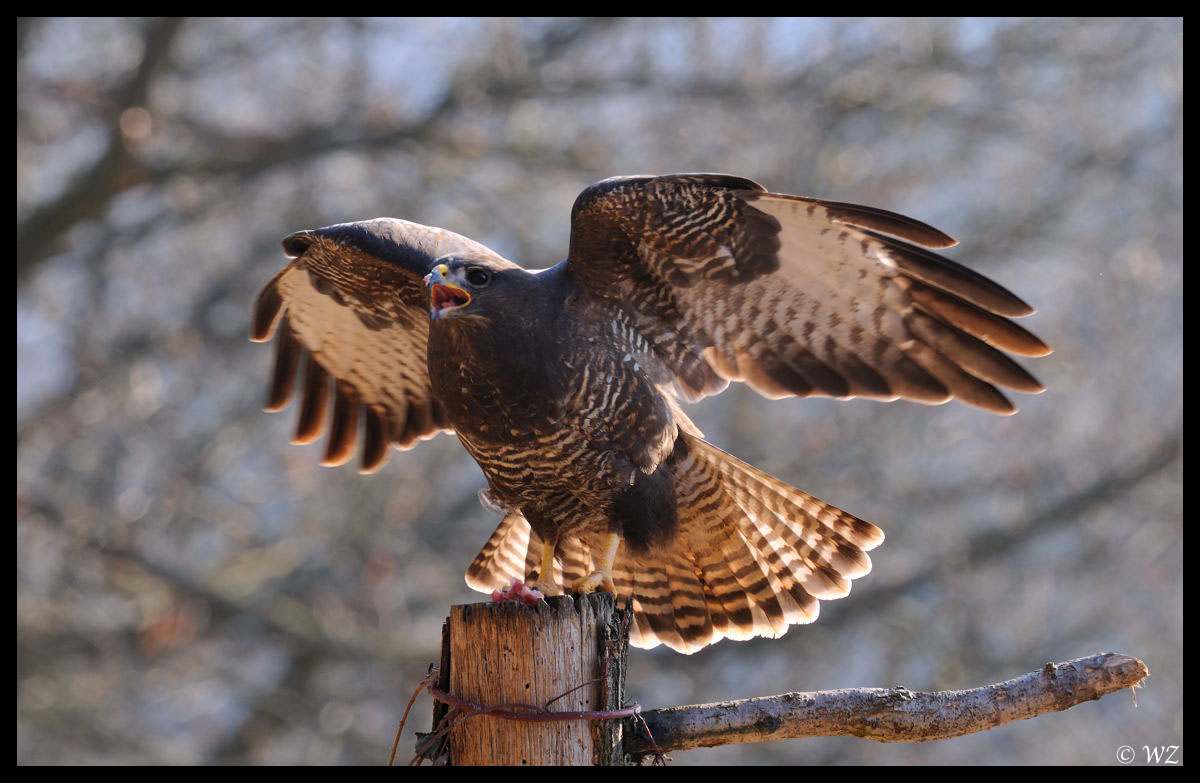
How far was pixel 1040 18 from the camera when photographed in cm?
1279

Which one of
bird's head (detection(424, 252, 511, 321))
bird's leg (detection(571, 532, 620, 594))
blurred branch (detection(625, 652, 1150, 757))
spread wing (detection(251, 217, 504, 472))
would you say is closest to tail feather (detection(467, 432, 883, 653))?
bird's leg (detection(571, 532, 620, 594))

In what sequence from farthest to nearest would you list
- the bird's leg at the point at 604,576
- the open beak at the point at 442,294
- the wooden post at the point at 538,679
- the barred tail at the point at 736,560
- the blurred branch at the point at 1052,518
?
the blurred branch at the point at 1052,518 < the barred tail at the point at 736,560 < the bird's leg at the point at 604,576 < the open beak at the point at 442,294 < the wooden post at the point at 538,679

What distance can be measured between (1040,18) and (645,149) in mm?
4113

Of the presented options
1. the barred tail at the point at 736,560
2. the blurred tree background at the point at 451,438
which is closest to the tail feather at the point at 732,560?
the barred tail at the point at 736,560

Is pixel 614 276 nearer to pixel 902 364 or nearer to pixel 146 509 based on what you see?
pixel 902 364

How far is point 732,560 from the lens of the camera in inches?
197

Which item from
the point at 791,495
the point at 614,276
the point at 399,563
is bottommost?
the point at 791,495

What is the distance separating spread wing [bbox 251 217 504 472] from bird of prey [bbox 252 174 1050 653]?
0.10 ft

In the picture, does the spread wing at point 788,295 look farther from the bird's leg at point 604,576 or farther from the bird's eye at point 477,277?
the bird's leg at point 604,576

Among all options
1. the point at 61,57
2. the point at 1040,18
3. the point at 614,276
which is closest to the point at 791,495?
the point at 614,276

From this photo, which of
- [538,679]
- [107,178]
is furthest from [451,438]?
[538,679]

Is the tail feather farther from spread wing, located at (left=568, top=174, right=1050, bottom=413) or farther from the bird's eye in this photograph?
the bird's eye

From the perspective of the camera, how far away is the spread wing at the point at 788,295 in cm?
441

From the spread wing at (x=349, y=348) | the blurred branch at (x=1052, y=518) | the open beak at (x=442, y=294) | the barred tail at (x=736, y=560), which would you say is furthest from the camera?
the blurred branch at (x=1052, y=518)
